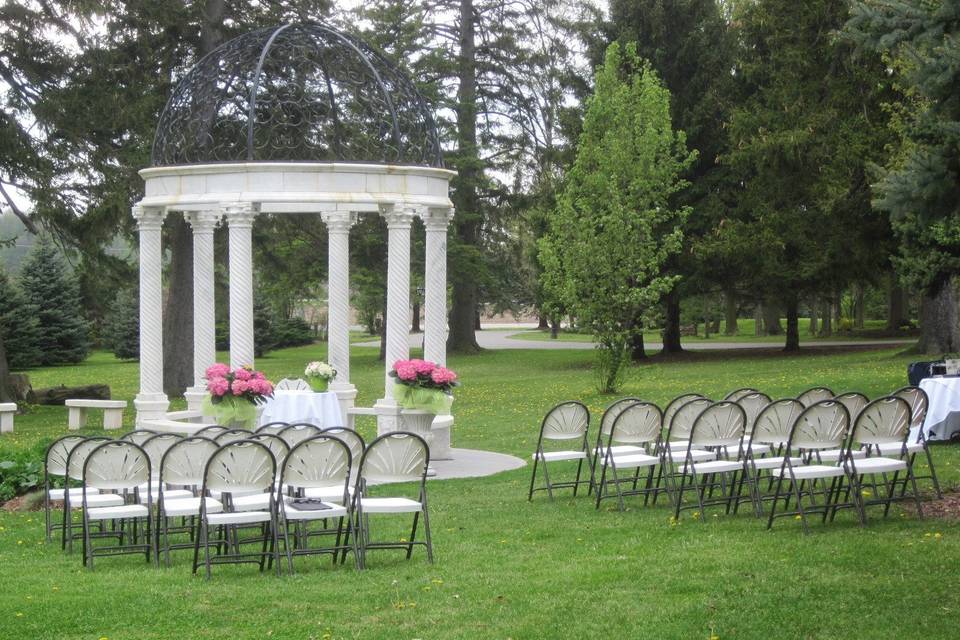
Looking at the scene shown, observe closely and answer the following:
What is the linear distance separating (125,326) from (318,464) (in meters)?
47.0

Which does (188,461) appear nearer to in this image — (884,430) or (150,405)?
(884,430)

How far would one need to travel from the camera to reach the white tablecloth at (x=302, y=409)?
1497 centimetres

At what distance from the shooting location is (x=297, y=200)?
52.5 ft

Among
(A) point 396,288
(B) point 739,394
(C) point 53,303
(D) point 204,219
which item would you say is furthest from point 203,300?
(C) point 53,303

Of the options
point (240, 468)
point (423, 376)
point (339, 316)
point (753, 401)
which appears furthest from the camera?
point (339, 316)

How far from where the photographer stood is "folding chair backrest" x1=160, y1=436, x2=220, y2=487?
902cm

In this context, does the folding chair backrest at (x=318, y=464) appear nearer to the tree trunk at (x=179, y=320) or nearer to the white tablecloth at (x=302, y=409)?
the white tablecloth at (x=302, y=409)

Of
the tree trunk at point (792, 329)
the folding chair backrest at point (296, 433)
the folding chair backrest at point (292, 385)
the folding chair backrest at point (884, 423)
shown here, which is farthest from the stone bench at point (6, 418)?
the tree trunk at point (792, 329)

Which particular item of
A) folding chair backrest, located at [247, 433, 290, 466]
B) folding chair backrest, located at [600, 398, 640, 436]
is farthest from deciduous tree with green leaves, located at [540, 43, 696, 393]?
folding chair backrest, located at [247, 433, 290, 466]

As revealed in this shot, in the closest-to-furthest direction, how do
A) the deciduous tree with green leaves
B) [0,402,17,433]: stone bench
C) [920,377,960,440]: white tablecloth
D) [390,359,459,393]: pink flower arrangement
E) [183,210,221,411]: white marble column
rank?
[390,359,459,393]: pink flower arrangement < [920,377,960,440]: white tablecloth < [183,210,221,411]: white marble column < [0,402,17,433]: stone bench < the deciduous tree with green leaves

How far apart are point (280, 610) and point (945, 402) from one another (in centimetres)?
1068

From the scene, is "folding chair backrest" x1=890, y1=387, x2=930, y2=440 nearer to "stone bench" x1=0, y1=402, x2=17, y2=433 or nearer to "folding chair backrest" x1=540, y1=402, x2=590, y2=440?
"folding chair backrest" x1=540, y1=402, x2=590, y2=440

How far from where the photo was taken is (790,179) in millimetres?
35688

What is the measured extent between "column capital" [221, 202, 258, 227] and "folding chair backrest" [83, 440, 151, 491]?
7.75 metres
